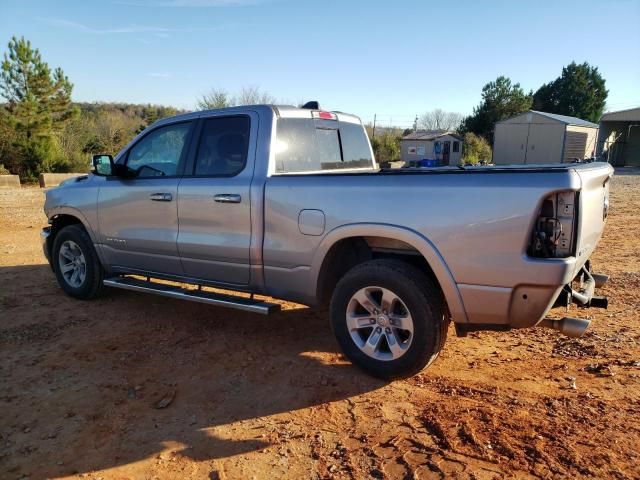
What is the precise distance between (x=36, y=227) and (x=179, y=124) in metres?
7.63

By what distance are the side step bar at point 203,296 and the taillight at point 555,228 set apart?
204 cm

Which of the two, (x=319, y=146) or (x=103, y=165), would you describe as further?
(x=103, y=165)

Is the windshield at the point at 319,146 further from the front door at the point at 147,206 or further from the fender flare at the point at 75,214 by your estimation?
the fender flare at the point at 75,214

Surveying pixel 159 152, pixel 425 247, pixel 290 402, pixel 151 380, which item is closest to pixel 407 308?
pixel 425 247

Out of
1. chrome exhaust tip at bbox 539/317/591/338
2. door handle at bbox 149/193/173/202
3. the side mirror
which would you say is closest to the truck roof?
the side mirror

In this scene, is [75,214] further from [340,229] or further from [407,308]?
[407,308]

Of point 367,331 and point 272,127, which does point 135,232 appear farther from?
point 367,331

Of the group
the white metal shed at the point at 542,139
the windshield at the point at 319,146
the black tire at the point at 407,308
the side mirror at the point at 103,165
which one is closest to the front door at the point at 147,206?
the side mirror at the point at 103,165

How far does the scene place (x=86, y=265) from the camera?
5.52m

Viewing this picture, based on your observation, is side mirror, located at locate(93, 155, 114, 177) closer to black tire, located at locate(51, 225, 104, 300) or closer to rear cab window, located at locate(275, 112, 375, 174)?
black tire, located at locate(51, 225, 104, 300)

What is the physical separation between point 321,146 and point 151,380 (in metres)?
2.62

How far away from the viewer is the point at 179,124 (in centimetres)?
480

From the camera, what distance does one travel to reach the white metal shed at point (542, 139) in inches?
1261

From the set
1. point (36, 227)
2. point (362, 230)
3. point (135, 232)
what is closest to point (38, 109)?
point (36, 227)
